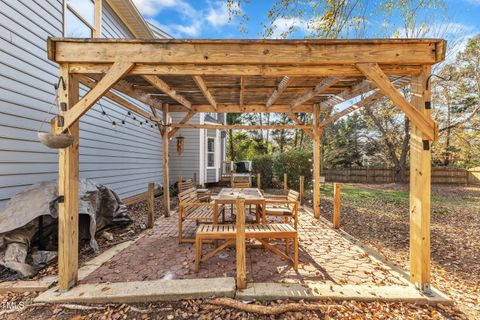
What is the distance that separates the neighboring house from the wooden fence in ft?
43.2

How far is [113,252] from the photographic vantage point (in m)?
3.75

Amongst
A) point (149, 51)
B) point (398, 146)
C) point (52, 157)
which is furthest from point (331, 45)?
point (398, 146)

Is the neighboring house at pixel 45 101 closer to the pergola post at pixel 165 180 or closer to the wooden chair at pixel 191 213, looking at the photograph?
the pergola post at pixel 165 180

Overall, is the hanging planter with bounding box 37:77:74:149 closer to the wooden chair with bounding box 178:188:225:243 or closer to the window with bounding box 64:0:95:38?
the wooden chair with bounding box 178:188:225:243

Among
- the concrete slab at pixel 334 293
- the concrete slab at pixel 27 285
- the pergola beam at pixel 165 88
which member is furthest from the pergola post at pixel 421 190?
the concrete slab at pixel 27 285

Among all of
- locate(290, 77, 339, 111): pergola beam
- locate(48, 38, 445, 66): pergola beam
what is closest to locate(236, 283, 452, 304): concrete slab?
locate(48, 38, 445, 66): pergola beam

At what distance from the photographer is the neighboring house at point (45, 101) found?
3.51 meters

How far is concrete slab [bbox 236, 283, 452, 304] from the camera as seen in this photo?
255 centimetres

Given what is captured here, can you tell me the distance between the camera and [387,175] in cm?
1517

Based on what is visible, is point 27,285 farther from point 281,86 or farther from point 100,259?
point 281,86

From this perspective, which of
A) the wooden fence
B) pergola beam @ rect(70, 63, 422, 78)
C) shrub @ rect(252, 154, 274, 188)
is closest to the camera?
pergola beam @ rect(70, 63, 422, 78)

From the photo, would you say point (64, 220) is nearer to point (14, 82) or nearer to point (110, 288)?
point (110, 288)

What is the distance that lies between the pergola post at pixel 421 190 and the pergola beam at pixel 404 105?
88 millimetres

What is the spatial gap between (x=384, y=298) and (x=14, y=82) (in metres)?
5.86
